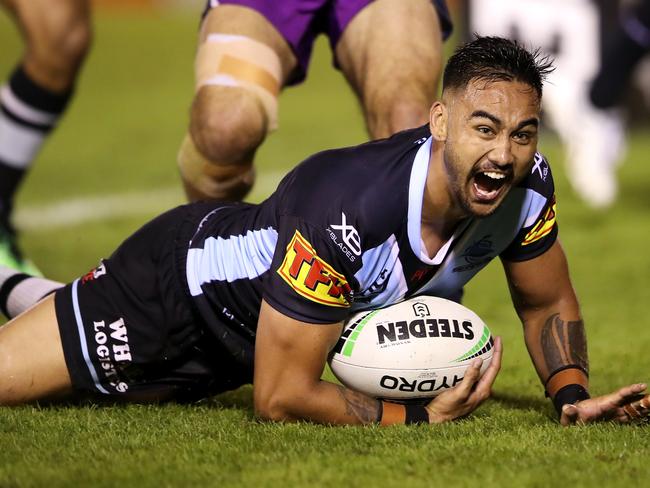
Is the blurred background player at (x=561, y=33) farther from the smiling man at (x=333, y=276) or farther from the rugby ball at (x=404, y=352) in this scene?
the rugby ball at (x=404, y=352)

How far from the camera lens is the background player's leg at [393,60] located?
5078 millimetres

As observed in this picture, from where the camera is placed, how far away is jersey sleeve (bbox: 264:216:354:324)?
Answer: 3.92 m

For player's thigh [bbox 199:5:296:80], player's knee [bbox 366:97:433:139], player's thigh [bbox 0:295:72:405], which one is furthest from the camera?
player's thigh [bbox 199:5:296:80]

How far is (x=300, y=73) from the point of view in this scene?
18.6 feet

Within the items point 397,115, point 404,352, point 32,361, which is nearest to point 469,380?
point 404,352

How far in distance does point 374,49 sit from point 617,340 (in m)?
1.73

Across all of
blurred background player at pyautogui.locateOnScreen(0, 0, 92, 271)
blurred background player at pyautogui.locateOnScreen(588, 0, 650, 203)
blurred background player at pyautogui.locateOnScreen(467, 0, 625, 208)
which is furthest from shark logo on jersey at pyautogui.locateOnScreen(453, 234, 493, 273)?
blurred background player at pyautogui.locateOnScreen(467, 0, 625, 208)

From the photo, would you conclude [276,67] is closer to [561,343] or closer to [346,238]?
[346,238]

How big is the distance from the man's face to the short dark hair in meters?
0.03

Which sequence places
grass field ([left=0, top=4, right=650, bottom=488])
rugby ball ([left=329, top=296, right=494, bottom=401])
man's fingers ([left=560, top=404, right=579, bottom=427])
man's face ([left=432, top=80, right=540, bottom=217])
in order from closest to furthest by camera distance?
1. grass field ([left=0, top=4, right=650, bottom=488])
2. man's face ([left=432, top=80, right=540, bottom=217])
3. man's fingers ([left=560, top=404, right=579, bottom=427])
4. rugby ball ([left=329, top=296, right=494, bottom=401])

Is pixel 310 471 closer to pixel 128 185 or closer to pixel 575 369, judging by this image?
pixel 575 369

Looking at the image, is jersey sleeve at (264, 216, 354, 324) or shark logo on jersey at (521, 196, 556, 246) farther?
shark logo on jersey at (521, 196, 556, 246)

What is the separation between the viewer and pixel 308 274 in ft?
12.9

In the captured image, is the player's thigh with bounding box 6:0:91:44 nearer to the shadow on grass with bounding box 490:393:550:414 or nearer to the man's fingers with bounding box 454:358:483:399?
the shadow on grass with bounding box 490:393:550:414
